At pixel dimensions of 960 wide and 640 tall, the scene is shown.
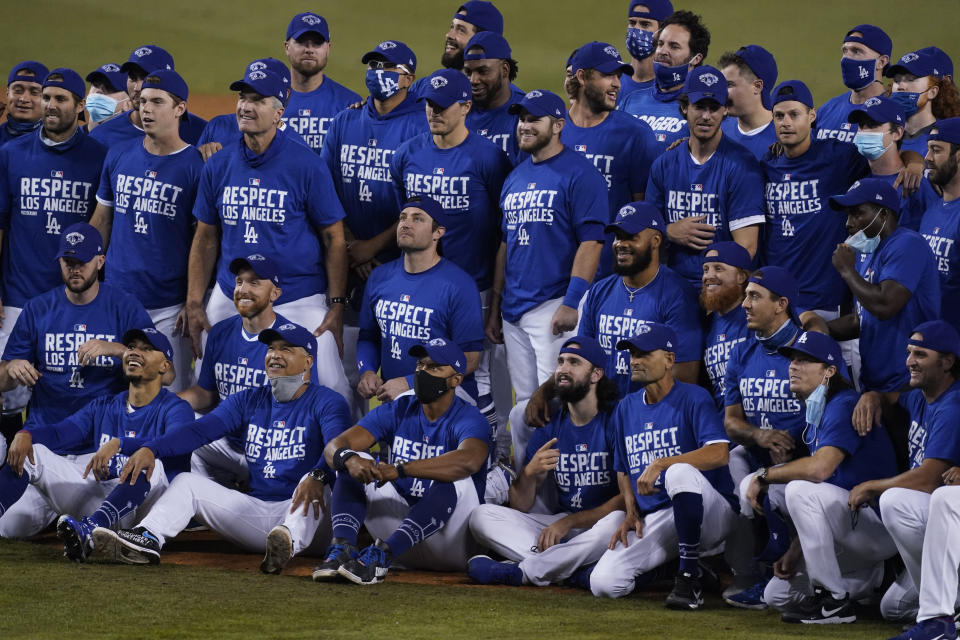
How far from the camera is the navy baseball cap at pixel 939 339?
5969 millimetres

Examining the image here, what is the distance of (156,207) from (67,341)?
0.94 meters

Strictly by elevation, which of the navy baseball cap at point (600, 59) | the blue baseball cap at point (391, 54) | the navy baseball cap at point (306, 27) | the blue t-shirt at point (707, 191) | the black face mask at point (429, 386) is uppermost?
the navy baseball cap at point (306, 27)

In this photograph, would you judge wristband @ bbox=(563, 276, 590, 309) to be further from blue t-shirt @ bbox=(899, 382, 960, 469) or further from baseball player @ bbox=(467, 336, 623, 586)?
blue t-shirt @ bbox=(899, 382, 960, 469)

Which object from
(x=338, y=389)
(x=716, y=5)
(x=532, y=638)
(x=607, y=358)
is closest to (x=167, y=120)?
(x=338, y=389)

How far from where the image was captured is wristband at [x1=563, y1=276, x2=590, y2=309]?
7633 millimetres

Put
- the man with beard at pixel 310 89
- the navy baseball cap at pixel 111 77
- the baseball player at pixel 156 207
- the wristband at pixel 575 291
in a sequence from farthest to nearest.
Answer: the navy baseball cap at pixel 111 77 < the man with beard at pixel 310 89 < the baseball player at pixel 156 207 < the wristband at pixel 575 291

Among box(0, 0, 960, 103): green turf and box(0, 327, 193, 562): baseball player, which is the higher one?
box(0, 0, 960, 103): green turf

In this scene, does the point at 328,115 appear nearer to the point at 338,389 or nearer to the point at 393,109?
the point at 393,109

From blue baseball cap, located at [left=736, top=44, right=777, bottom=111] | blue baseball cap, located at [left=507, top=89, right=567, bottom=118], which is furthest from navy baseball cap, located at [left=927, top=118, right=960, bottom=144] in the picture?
blue baseball cap, located at [left=507, top=89, right=567, bottom=118]

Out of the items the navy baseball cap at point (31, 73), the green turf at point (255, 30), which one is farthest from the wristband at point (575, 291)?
the green turf at point (255, 30)

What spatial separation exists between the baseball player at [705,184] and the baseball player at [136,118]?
3268mm

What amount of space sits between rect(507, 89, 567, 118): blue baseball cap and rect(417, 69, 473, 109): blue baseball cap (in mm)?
324

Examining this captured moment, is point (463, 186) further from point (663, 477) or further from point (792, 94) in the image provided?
point (663, 477)

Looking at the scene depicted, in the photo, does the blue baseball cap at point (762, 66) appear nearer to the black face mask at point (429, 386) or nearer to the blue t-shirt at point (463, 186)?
the blue t-shirt at point (463, 186)
